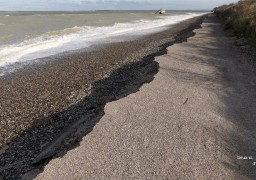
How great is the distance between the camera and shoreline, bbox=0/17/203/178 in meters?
7.89

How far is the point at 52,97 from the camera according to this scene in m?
11.5

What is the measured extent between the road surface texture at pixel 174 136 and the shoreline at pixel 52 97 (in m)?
0.67

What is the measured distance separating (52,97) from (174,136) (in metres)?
5.78

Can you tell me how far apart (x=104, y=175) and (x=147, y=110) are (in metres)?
2.72

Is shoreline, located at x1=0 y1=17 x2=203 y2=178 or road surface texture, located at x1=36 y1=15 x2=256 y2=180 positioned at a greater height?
road surface texture, located at x1=36 y1=15 x2=256 y2=180

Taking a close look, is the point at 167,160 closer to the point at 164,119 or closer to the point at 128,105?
the point at 164,119

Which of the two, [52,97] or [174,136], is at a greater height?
[174,136]

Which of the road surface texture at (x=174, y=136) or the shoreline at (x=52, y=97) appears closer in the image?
the road surface texture at (x=174, y=136)

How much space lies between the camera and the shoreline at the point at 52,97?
25.9ft

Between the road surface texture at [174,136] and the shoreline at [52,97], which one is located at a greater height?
the road surface texture at [174,136]

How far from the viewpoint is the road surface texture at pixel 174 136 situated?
5.64 meters

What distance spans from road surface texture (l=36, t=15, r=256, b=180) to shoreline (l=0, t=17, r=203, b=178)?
0.67 metres

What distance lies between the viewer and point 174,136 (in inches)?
264

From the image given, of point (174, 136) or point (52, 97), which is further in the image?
point (52, 97)
